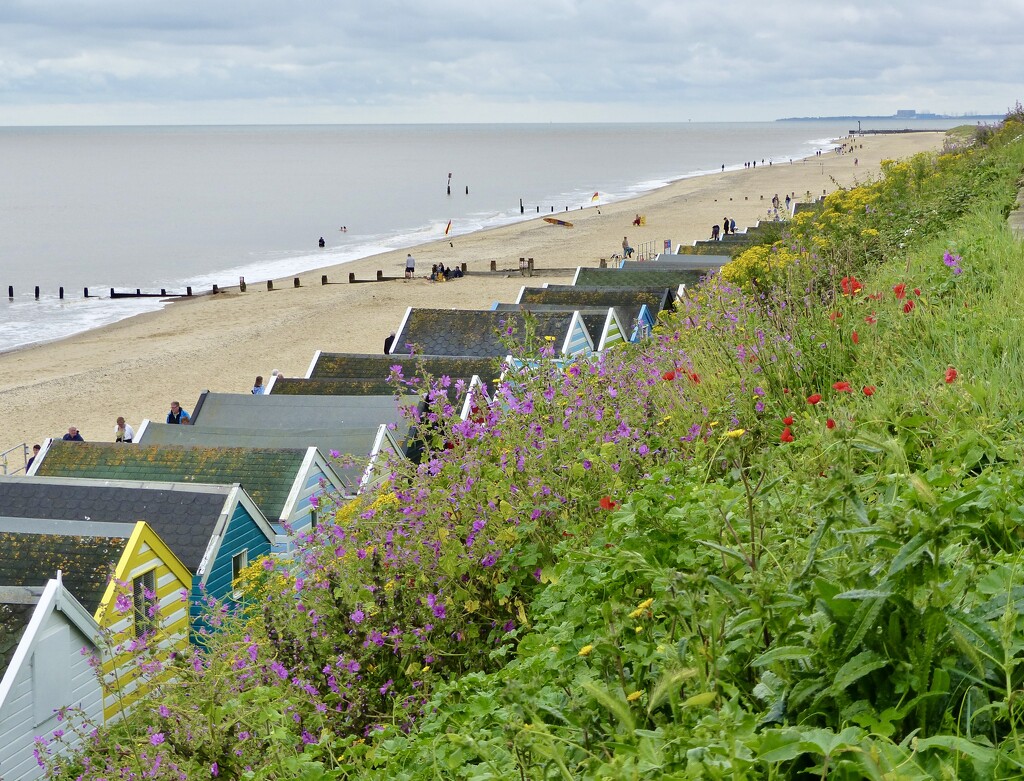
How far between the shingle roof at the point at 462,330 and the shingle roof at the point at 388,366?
1.38 ft

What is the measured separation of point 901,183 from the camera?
20125 mm

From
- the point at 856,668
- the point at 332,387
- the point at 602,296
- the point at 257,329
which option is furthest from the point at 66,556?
the point at 257,329

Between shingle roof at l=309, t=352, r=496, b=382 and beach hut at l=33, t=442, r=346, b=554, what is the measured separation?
11.2ft

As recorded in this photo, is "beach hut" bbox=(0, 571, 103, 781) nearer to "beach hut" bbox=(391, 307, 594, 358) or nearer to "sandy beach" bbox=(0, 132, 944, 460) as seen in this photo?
"beach hut" bbox=(391, 307, 594, 358)

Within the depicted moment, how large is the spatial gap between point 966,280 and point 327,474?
8485 millimetres

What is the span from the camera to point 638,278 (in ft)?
82.7

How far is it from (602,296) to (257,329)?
2164 centimetres

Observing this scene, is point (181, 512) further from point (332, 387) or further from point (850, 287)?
point (850, 287)

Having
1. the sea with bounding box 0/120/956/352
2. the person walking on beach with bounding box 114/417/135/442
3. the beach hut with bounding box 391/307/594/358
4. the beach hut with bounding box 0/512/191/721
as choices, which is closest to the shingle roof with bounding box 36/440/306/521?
the beach hut with bounding box 0/512/191/721

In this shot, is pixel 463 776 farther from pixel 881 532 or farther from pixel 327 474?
pixel 327 474

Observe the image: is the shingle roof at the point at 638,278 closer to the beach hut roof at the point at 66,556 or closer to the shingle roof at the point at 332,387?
the shingle roof at the point at 332,387

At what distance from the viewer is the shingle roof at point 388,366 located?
1677 centimetres

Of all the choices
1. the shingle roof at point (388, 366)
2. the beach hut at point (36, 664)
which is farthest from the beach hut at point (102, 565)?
the shingle roof at point (388, 366)

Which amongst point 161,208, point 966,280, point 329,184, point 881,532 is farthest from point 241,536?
point 329,184
